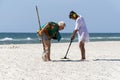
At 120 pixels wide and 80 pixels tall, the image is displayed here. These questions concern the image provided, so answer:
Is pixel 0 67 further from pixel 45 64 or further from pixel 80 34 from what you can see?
pixel 80 34

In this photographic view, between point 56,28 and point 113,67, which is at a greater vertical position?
point 56,28

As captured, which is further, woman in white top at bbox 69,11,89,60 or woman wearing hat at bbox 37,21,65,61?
woman in white top at bbox 69,11,89,60

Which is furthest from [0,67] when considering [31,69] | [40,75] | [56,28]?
[56,28]

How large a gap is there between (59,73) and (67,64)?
6.12 feet

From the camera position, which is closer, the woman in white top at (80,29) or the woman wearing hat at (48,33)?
the woman wearing hat at (48,33)

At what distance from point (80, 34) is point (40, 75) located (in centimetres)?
384

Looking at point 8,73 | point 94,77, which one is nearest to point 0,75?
point 8,73

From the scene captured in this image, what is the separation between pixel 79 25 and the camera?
45.8 ft

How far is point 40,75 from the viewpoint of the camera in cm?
1062

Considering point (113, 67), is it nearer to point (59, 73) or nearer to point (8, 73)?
point (59, 73)

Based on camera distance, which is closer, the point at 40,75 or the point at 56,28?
the point at 40,75

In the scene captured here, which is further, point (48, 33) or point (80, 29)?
point (80, 29)

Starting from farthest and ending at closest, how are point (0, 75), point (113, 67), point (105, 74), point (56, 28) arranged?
point (56, 28) → point (113, 67) → point (105, 74) → point (0, 75)

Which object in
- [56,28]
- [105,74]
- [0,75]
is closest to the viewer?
[0,75]
